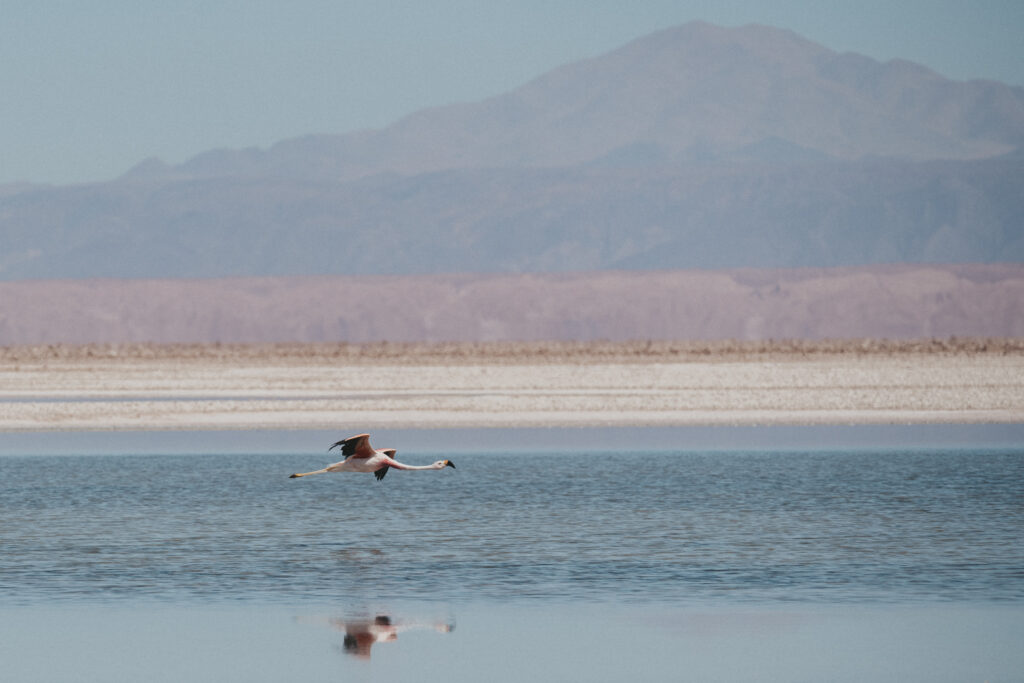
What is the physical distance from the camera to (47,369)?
171 ft

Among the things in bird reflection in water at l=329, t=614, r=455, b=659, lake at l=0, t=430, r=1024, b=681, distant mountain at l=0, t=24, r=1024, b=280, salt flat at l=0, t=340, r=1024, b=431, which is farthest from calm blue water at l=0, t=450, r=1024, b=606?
distant mountain at l=0, t=24, r=1024, b=280

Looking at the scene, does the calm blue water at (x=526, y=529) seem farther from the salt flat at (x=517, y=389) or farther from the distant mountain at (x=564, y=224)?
the distant mountain at (x=564, y=224)

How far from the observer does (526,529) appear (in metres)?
19.6

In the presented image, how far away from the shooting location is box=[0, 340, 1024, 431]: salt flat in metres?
35.0

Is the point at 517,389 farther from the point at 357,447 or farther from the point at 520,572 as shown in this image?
the point at 520,572

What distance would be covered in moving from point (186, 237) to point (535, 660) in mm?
169514

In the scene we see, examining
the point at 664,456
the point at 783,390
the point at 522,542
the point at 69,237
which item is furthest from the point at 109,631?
the point at 69,237

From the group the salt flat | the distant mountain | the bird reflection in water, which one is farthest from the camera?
the distant mountain

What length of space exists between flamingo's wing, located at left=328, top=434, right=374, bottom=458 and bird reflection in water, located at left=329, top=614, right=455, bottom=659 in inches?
158

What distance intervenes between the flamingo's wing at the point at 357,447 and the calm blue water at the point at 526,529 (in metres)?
0.97

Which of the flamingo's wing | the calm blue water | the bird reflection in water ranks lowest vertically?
the bird reflection in water

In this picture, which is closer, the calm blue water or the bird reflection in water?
the bird reflection in water

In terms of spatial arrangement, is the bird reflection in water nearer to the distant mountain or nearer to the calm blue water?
the calm blue water

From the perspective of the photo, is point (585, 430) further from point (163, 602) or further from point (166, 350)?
point (166, 350)
